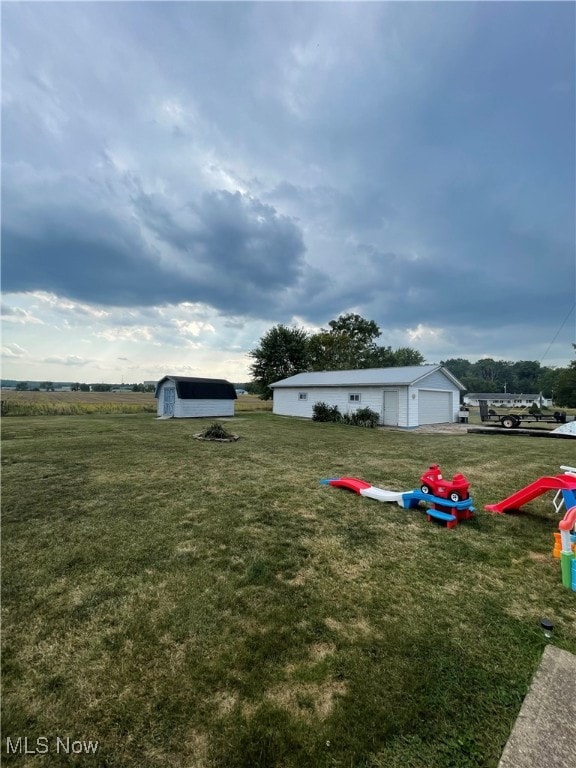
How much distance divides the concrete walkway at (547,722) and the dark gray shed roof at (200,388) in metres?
18.5

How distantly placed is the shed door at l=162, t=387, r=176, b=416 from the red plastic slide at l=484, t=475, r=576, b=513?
17.6m

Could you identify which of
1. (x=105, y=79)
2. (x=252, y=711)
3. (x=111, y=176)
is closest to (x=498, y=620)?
(x=252, y=711)

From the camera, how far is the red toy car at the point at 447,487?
4.42 m

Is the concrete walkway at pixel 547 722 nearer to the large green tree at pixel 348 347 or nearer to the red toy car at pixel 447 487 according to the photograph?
the red toy car at pixel 447 487

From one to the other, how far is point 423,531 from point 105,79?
45.7 feet

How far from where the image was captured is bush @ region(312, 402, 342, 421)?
19.1m

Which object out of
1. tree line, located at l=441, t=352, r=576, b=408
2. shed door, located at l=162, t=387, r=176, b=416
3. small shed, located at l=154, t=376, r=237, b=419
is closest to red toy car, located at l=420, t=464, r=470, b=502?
small shed, located at l=154, t=376, r=237, b=419

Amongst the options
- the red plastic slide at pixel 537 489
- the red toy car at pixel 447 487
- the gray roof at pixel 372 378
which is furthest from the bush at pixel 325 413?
the red toy car at pixel 447 487

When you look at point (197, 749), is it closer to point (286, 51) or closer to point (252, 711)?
point (252, 711)

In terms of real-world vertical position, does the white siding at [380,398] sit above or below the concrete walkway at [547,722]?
above

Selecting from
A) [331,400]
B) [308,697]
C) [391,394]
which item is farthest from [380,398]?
[308,697]

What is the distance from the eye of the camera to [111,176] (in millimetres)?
12672

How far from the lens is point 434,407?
61.9ft

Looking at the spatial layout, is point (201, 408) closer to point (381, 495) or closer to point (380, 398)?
point (380, 398)
